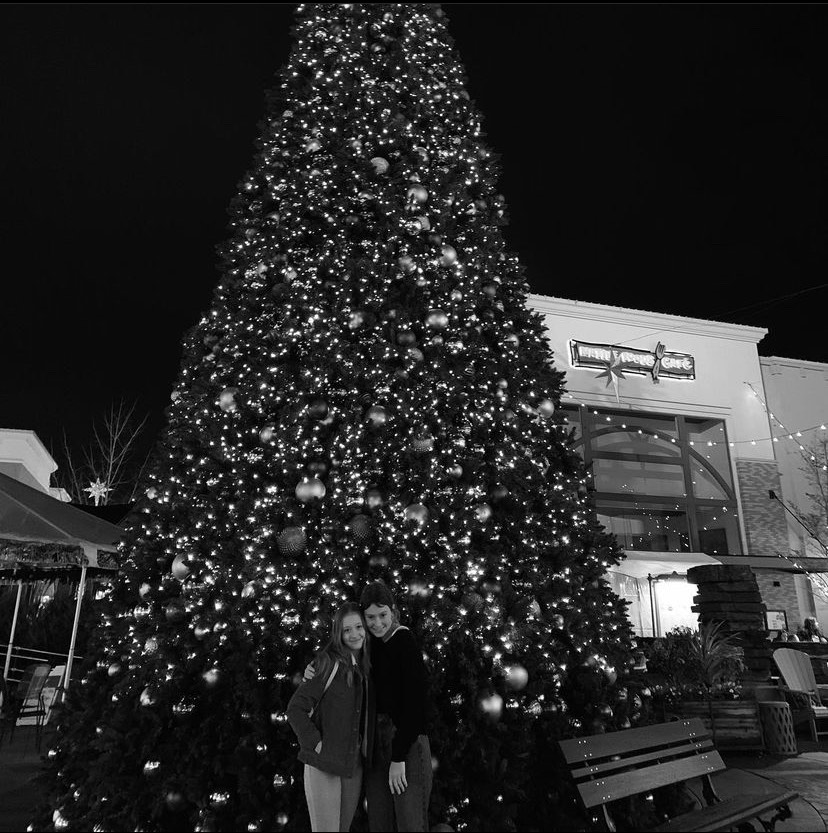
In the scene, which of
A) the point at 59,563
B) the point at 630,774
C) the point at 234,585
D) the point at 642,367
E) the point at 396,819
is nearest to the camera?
the point at 396,819

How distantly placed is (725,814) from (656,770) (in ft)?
1.26

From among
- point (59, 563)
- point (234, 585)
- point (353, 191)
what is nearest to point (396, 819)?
point (234, 585)

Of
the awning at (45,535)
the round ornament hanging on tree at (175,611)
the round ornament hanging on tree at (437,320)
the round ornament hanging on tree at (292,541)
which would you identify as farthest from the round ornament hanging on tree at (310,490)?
the awning at (45,535)

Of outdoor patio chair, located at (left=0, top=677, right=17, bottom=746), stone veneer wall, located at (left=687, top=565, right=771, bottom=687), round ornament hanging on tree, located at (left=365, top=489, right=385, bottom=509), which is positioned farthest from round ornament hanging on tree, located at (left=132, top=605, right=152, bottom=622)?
stone veneer wall, located at (left=687, top=565, right=771, bottom=687)

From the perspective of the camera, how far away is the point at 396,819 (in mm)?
3188

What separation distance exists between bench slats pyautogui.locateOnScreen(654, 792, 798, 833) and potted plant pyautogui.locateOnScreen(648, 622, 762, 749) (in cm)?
332

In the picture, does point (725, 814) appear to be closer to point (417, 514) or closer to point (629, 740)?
point (629, 740)

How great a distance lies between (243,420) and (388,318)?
1217 millimetres

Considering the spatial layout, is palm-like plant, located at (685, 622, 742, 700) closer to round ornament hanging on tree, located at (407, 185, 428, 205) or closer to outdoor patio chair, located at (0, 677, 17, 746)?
round ornament hanging on tree, located at (407, 185, 428, 205)

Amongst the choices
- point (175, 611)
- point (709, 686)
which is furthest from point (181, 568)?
point (709, 686)

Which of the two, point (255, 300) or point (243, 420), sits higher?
point (255, 300)

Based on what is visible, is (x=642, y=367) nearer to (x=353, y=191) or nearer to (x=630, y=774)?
(x=353, y=191)

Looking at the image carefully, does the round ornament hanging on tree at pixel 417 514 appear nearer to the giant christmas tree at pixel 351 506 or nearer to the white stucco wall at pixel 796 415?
the giant christmas tree at pixel 351 506

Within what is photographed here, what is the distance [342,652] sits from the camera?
3.28 meters
